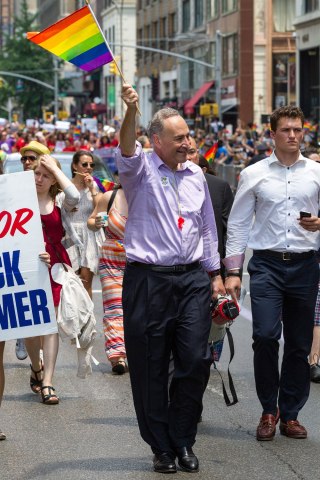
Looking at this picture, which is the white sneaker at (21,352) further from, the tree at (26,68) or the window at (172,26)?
the tree at (26,68)

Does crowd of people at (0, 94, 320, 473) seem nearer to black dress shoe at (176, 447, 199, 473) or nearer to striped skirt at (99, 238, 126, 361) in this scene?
black dress shoe at (176, 447, 199, 473)

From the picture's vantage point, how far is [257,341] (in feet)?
25.9

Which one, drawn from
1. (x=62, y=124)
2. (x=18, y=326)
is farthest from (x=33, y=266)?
(x=62, y=124)

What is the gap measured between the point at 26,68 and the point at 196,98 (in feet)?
126

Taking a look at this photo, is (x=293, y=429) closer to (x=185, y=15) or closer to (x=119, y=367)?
(x=119, y=367)

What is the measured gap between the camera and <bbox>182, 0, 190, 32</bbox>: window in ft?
248

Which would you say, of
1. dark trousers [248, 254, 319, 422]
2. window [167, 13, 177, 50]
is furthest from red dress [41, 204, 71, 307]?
window [167, 13, 177, 50]

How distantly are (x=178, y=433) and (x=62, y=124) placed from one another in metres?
35.6

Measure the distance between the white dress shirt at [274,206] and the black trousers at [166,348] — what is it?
0.91 metres

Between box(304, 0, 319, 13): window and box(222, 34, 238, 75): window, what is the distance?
1268cm

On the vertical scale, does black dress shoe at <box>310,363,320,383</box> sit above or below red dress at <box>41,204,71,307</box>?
below

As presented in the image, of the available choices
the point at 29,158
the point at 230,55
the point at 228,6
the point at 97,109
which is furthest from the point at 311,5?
the point at 97,109

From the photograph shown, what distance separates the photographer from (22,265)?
821 cm

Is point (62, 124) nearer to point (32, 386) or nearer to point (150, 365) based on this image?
point (32, 386)
